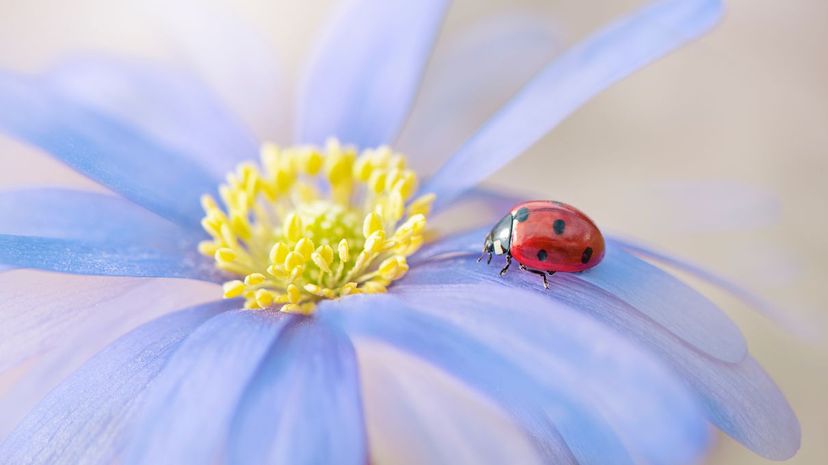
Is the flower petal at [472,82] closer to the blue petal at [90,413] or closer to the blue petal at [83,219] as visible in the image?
the blue petal at [83,219]

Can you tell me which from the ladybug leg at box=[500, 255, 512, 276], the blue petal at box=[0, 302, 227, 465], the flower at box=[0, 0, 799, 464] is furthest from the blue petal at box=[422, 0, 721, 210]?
the blue petal at box=[0, 302, 227, 465]

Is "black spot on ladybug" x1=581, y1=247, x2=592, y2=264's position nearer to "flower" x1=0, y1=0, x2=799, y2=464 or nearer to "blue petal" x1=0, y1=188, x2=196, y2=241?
"flower" x1=0, y1=0, x2=799, y2=464

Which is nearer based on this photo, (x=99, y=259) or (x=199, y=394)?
(x=199, y=394)

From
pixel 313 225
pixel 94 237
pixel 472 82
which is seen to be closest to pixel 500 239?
pixel 313 225

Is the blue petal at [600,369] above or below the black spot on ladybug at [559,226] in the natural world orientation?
below

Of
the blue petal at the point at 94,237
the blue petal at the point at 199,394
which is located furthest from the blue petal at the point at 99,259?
the blue petal at the point at 199,394

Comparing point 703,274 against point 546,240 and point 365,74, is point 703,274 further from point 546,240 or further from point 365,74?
point 365,74

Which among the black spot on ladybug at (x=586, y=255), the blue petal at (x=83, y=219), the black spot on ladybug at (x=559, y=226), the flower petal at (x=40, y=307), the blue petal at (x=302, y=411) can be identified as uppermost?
the black spot on ladybug at (x=559, y=226)

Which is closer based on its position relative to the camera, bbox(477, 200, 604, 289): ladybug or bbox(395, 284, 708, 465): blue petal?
bbox(395, 284, 708, 465): blue petal
